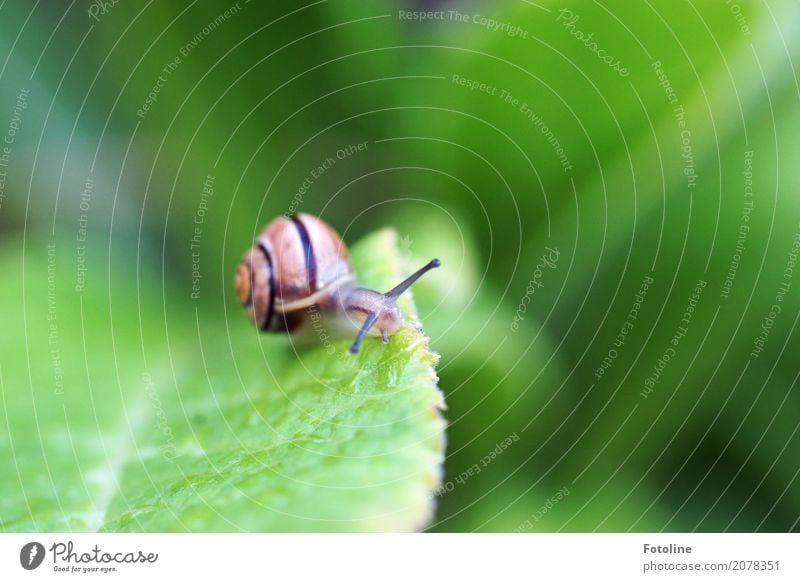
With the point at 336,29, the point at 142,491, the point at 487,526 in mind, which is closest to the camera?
the point at 142,491

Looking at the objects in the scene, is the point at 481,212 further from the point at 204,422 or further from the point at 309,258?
the point at 204,422

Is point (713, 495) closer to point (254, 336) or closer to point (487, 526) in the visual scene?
point (487, 526)

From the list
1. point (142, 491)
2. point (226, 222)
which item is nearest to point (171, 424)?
point (142, 491)
